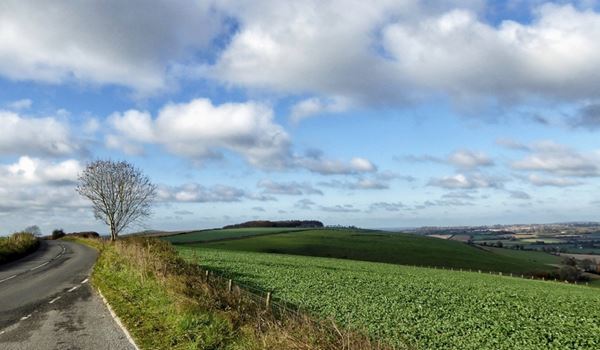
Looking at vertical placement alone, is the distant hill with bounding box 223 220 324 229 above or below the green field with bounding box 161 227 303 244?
above

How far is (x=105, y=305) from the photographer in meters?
20.0

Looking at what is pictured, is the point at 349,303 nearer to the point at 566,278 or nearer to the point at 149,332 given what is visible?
the point at 149,332

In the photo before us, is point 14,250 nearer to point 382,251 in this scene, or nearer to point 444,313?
point 444,313

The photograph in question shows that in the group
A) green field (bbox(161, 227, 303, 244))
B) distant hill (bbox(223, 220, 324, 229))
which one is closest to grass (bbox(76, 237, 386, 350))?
green field (bbox(161, 227, 303, 244))

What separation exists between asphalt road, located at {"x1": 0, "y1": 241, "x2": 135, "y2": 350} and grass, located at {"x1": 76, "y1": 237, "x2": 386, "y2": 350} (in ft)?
2.62

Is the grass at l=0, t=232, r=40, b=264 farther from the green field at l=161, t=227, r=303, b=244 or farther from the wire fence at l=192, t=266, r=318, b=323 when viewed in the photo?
the green field at l=161, t=227, r=303, b=244

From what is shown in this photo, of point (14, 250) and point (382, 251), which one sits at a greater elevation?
point (14, 250)

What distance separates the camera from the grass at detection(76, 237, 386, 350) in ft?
35.3

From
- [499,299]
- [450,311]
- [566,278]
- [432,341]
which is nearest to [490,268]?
[566,278]

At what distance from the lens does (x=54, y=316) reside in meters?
18.2

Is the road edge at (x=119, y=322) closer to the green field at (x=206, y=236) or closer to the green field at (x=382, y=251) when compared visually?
the green field at (x=382, y=251)

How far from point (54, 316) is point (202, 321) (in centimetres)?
772

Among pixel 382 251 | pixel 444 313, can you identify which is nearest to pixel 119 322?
pixel 444 313

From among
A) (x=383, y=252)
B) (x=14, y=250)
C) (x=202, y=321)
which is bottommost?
(x=383, y=252)
